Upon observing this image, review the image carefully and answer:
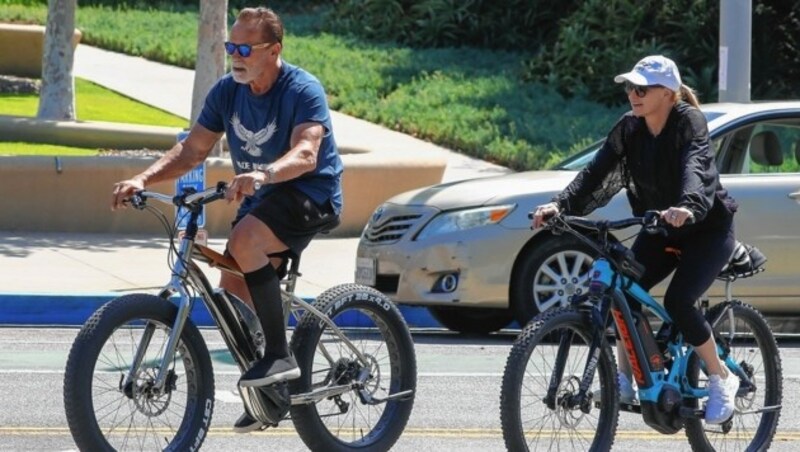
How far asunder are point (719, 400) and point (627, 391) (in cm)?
36

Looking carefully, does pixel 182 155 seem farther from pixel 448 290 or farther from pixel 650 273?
pixel 448 290

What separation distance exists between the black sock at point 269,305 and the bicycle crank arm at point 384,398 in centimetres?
53

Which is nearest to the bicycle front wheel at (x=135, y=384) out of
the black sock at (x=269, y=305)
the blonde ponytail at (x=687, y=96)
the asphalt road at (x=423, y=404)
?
the black sock at (x=269, y=305)

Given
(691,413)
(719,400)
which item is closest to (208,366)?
(691,413)

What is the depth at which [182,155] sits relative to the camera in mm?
6727

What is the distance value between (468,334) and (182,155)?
188 inches

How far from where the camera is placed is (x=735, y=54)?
13281 millimetres

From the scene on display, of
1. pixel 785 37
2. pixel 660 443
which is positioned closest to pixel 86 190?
pixel 660 443

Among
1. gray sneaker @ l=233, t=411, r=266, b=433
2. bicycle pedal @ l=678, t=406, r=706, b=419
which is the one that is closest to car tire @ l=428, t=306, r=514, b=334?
bicycle pedal @ l=678, t=406, r=706, b=419

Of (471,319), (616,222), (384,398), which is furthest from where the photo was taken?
(471,319)

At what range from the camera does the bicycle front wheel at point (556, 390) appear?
6285 millimetres

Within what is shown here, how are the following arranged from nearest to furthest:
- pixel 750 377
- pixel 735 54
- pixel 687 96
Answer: pixel 687 96, pixel 750 377, pixel 735 54

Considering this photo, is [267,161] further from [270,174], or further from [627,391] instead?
[627,391]

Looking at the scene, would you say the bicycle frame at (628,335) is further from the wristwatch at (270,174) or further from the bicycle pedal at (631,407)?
the wristwatch at (270,174)
